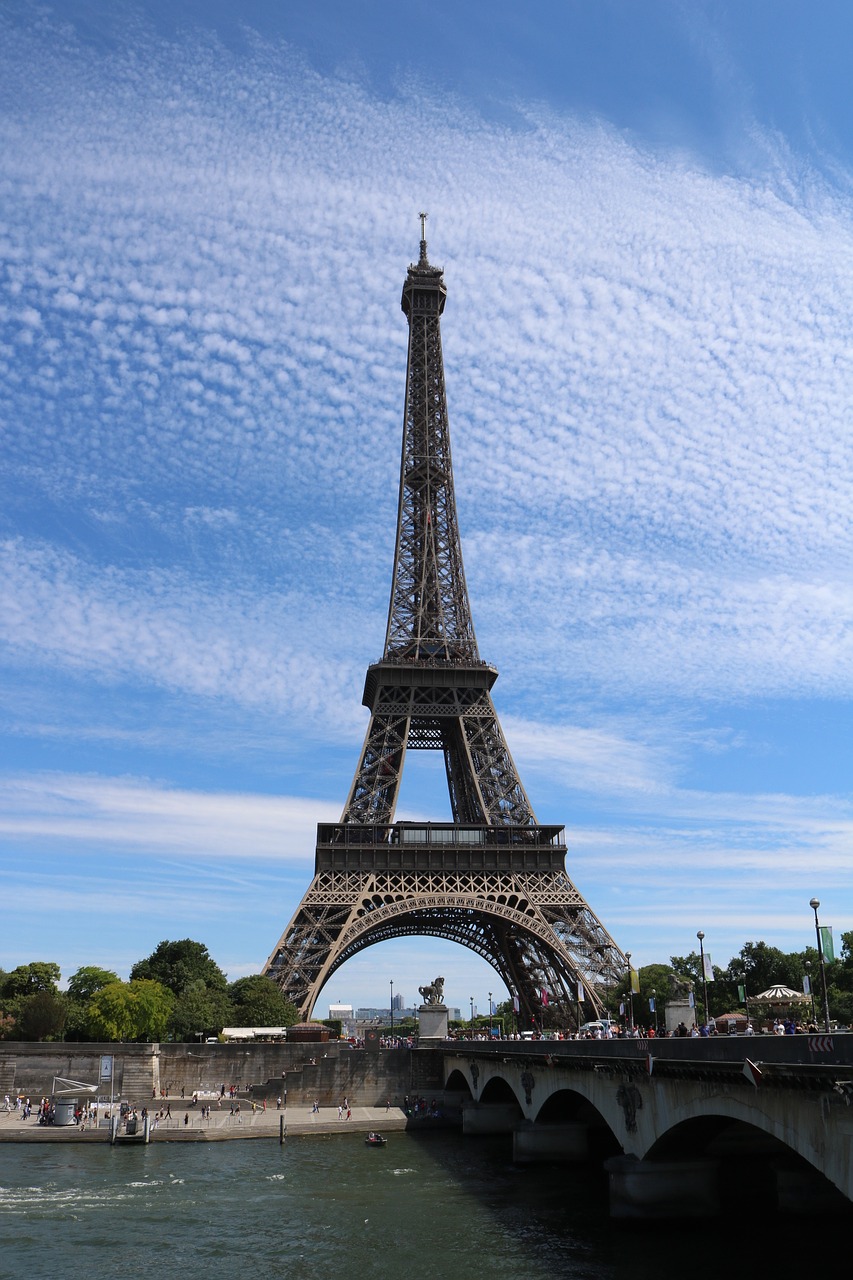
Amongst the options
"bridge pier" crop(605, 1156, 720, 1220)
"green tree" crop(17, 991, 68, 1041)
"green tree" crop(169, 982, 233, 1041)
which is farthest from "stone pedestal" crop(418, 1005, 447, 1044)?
"bridge pier" crop(605, 1156, 720, 1220)

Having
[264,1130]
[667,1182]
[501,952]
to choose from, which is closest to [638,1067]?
[667,1182]

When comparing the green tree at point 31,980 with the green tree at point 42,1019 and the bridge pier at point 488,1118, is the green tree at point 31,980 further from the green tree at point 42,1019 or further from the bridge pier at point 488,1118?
the bridge pier at point 488,1118

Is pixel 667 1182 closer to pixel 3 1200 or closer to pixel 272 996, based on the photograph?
pixel 3 1200

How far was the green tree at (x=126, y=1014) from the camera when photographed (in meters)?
83.2

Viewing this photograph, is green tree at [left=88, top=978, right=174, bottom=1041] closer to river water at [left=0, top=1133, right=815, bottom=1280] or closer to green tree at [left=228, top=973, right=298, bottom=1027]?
green tree at [left=228, top=973, right=298, bottom=1027]

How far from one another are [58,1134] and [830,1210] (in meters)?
43.7

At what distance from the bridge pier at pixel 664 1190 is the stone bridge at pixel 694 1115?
0.03m

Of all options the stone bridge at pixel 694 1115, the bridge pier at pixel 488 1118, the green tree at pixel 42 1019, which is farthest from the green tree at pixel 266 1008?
the stone bridge at pixel 694 1115

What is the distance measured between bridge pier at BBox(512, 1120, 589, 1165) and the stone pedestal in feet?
111

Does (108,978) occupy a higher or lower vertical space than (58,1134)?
higher

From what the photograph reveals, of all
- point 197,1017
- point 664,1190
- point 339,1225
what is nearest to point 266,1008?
point 197,1017

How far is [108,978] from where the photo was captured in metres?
95.6

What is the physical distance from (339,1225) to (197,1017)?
52.8m

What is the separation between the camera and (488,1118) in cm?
6431
